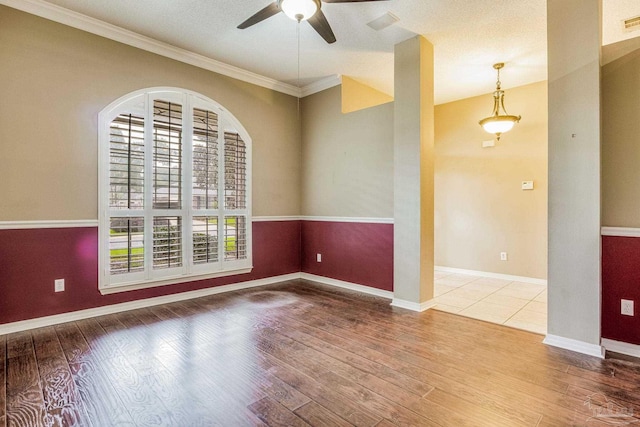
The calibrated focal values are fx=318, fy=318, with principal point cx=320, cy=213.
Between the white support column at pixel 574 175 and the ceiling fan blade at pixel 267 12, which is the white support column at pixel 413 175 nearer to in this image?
Answer: the white support column at pixel 574 175

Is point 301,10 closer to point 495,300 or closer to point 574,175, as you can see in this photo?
point 574,175

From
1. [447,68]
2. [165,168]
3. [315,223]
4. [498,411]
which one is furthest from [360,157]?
[498,411]

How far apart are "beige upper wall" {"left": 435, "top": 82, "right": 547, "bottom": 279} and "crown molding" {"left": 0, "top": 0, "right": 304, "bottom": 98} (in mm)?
2738

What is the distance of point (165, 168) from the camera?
3.79m

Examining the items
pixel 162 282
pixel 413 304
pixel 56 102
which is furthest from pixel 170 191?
pixel 413 304

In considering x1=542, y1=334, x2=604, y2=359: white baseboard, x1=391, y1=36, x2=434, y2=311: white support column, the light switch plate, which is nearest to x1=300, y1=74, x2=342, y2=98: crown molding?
x1=391, y1=36, x2=434, y2=311: white support column

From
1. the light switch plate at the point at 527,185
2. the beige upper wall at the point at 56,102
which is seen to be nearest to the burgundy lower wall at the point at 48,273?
the beige upper wall at the point at 56,102

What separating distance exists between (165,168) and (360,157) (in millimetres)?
2529

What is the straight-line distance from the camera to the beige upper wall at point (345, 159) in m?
4.22

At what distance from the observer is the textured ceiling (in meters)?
3.02

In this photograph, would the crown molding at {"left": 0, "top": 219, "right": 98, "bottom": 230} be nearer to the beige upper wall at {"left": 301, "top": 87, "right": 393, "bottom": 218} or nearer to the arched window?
the arched window

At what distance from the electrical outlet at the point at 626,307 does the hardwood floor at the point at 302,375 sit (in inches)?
15.3

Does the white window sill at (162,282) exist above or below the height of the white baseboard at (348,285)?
above

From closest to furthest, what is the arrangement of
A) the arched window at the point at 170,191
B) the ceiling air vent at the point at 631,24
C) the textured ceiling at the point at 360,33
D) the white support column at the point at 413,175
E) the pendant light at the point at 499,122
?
the textured ceiling at the point at 360,33 < the ceiling air vent at the point at 631,24 < the arched window at the point at 170,191 < the white support column at the point at 413,175 < the pendant light at the point at 499,122
